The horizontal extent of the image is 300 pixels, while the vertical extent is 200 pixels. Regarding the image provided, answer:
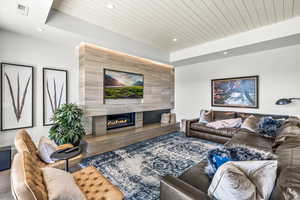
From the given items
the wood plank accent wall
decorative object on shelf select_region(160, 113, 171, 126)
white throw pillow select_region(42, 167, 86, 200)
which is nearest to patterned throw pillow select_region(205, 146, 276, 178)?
white throw pillow select_region(42, 167, 86, 200)

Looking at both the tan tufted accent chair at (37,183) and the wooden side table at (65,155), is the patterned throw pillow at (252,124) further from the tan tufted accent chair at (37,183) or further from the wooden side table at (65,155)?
the wooden side table at (65,155)

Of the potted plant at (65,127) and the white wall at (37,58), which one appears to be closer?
the white wall at (37,58)

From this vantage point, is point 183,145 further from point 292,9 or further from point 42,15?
point 42,15

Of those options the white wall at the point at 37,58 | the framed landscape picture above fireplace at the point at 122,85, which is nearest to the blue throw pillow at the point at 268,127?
the framed landscape picture above fireplace at the point at 122,85

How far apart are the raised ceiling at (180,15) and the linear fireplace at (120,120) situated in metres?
2.32

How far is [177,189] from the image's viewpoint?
1101 mm

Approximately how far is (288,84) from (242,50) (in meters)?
1.40

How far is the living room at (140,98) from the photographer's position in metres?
1.25

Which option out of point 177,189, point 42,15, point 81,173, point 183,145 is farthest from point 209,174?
point 42,15

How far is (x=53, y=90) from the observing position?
3.15 metres

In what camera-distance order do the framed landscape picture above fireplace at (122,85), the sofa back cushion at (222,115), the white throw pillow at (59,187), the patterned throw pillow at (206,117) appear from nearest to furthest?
the white throw pillow at (59,187), the framed landscape picture above fireplace at (122,85), the sofa back cushion at (222,115), the patterned throw pillow at (206,117)

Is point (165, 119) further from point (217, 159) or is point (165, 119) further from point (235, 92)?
point (217, 159)

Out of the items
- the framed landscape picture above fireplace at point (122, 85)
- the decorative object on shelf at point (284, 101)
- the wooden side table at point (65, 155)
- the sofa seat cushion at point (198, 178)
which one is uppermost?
the framed landscape picture above fireplace at point (122, 85)

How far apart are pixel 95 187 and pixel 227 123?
3704 mm
